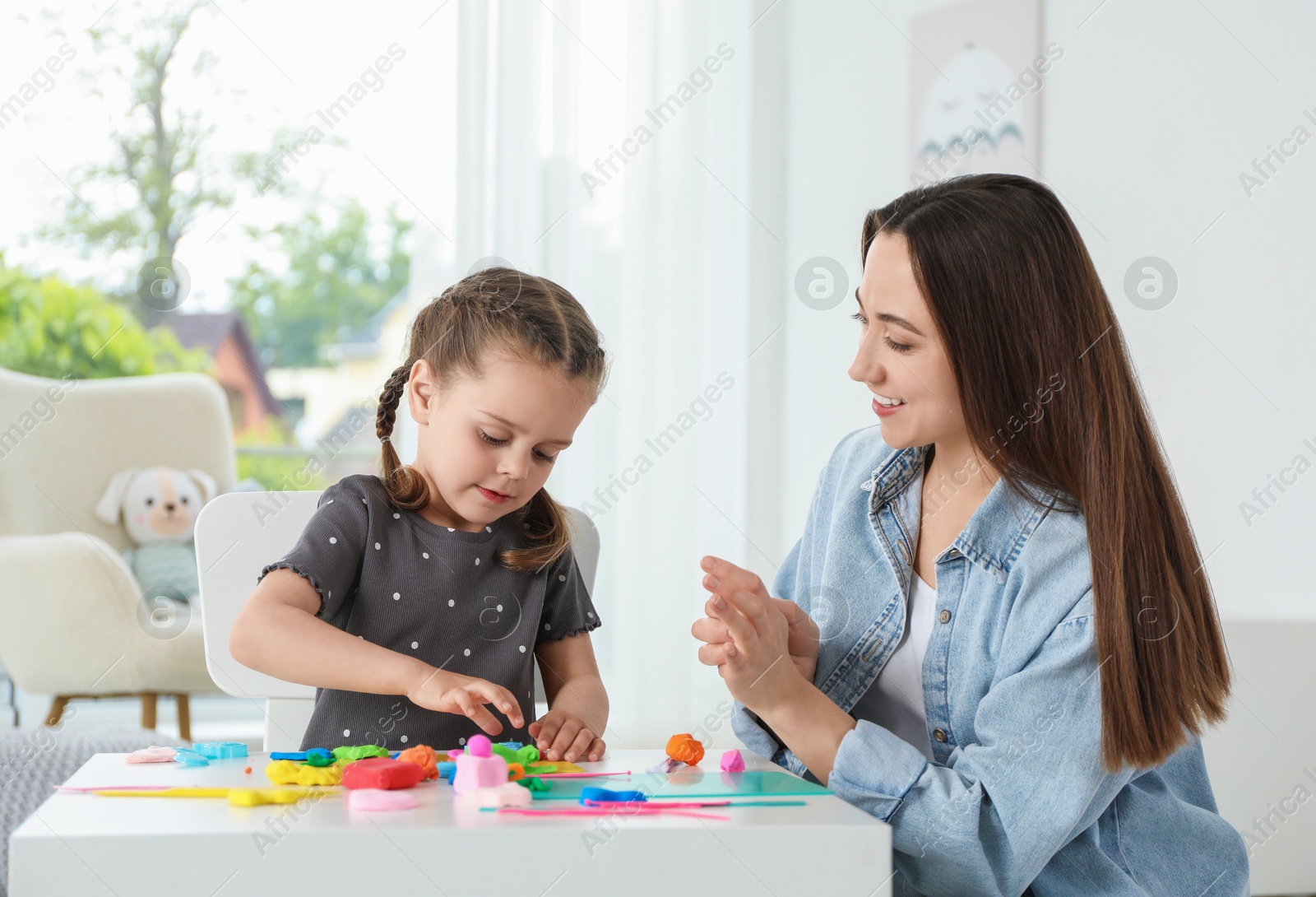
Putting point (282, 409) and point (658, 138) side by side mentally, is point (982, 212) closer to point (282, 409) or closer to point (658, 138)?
point (658, 138)

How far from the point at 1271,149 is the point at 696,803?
80.9 inches

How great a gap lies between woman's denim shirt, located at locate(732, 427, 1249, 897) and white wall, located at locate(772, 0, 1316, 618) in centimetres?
129

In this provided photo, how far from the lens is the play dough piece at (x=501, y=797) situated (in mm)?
640

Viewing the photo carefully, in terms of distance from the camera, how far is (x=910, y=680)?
1072mm

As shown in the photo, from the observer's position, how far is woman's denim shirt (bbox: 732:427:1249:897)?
85cm

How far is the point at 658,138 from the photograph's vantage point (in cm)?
307

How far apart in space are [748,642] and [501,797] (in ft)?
0.87

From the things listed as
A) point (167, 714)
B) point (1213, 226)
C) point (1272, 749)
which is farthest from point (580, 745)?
point (167, 714)

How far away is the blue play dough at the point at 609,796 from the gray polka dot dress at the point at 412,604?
413 mm

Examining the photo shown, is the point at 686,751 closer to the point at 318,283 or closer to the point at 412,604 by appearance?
the point at 412,604

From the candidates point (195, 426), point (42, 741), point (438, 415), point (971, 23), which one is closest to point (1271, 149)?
point (971, 23)

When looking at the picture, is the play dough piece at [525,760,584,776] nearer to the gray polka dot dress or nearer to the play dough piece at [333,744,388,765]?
the play dough piece at [333,744,388,765]

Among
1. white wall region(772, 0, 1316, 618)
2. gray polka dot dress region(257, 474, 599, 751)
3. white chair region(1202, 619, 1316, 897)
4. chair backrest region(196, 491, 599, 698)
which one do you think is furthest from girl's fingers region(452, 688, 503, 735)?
white wall region(772, 0, 1316, 618)

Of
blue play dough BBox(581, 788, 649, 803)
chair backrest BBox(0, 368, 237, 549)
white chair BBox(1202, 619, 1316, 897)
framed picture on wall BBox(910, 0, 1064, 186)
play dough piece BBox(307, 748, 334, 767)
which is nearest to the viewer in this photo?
blue play dough BBox(581, 788, 649, 803)
